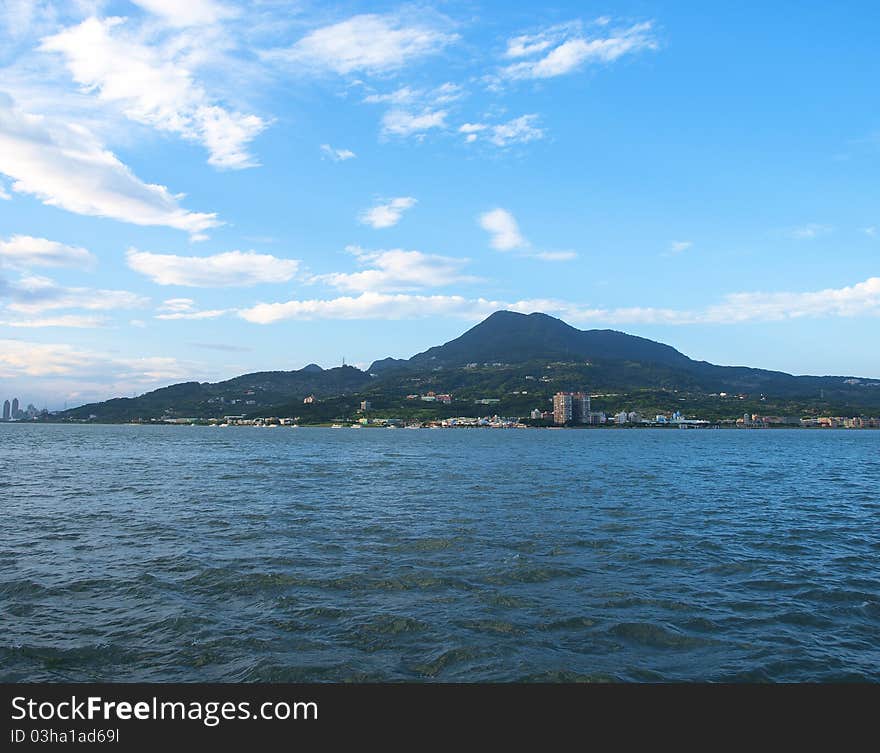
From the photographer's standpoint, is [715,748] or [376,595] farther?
[376,595]

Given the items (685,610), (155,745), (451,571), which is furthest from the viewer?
(451,571)

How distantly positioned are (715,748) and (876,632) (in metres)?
13.2

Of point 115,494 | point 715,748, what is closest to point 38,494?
point 115,494

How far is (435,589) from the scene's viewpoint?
18.5 meters

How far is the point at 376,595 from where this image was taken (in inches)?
698

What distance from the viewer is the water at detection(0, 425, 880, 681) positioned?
1296 cm

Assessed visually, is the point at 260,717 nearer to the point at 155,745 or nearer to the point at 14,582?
the point at 155,745

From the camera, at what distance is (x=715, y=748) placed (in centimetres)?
553

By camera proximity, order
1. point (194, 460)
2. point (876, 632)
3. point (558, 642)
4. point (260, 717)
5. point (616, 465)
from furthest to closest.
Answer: point (194, 460), point (616, 465), point (876, 632), point (558, 642), point (260, 717)

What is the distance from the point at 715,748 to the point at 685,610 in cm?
1233

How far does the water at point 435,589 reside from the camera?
12961 millimetres

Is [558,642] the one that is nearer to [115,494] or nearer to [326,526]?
[326,526]

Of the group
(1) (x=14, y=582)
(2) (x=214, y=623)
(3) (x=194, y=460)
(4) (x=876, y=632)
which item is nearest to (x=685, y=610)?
(4) (x=876, y=632)

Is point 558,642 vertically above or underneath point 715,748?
underneath
